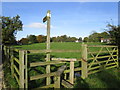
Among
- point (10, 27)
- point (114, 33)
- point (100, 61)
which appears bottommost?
point (100, 61)

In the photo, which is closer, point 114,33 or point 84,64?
point 84,64

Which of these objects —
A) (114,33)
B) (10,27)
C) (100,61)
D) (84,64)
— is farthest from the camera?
(10,27)

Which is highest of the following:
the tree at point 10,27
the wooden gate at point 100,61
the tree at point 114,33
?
the tree at point 10,27

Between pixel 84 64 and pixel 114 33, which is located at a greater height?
pixel 114 33

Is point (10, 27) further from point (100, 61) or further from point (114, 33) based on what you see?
point (100, 61)

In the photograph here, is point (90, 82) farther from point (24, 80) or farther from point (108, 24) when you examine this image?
point (108, 24)

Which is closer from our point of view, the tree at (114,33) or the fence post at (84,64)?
the fence post at (84,64)

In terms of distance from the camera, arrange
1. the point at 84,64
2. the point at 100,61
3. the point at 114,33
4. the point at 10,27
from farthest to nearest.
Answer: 1. the point at 10,27
2. the point at 114,33
3. the point at 100,61
4. the point at 84,64

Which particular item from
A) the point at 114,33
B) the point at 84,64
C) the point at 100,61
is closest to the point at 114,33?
the point at 114,33

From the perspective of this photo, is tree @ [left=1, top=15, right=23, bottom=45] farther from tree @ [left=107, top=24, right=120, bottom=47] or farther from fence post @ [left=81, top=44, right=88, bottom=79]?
fence post @ [left=81, top=44, right=88, bottom=79]

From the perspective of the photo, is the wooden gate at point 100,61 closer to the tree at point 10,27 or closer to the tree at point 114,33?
the tree at point 114,33

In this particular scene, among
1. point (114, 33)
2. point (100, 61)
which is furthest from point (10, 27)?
point (100, 61)

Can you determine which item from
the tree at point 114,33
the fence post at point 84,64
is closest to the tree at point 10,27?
the tree at point 114,33

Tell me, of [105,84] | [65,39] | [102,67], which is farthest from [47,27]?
[65,39]
